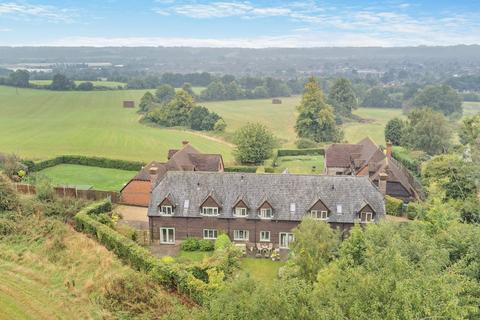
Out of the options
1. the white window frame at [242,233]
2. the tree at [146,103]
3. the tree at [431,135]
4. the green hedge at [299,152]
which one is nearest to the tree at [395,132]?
the tree at [431,135]

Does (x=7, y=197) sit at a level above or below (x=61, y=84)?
below

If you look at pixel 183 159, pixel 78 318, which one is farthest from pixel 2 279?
pixel 183 159

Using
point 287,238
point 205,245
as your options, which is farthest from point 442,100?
point 205,245

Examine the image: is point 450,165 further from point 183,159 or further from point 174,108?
point 174,108

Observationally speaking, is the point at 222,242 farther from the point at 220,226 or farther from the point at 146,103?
the point at 146,103

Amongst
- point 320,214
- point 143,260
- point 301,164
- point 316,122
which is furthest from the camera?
point 316,122

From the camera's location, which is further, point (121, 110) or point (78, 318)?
point (121, 110)

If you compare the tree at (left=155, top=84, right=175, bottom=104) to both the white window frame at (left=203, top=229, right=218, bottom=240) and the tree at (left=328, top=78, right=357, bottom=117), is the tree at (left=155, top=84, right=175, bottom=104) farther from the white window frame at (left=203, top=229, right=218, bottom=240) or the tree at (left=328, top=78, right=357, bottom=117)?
the white window frame at (left=203, top=229, right=218, bottom=240)
